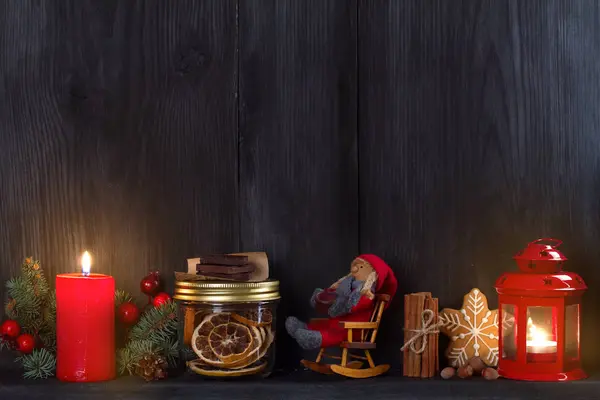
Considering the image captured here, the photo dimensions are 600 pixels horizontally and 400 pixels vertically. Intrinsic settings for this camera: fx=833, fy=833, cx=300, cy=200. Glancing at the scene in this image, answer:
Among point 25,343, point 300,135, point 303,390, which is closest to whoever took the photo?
point 303,390

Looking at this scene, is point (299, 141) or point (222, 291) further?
point (299, 141)

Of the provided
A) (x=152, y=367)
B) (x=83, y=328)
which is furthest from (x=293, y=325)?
(x=83, y=328)

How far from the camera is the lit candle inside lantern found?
1.41m

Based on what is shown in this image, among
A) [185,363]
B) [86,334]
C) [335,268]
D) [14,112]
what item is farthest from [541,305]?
[14,112]

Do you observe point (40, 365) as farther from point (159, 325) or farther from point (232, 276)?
point (232, 276)

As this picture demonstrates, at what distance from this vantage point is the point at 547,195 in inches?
61.4

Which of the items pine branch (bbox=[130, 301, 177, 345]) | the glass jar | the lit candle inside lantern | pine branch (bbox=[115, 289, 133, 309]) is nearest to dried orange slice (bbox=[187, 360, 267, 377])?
the glass jar

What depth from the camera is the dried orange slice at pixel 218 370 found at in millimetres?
1382

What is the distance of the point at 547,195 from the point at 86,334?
869mm

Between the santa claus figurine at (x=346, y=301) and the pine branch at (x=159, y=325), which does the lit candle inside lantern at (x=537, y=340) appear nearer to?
the santa claus figurine at (x=346, y=301)

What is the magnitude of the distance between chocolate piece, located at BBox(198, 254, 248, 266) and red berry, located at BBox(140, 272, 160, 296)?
0.46 feet

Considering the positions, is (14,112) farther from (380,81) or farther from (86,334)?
(380,81)

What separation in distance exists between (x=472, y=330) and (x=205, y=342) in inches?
19.0

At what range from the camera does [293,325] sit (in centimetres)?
143
